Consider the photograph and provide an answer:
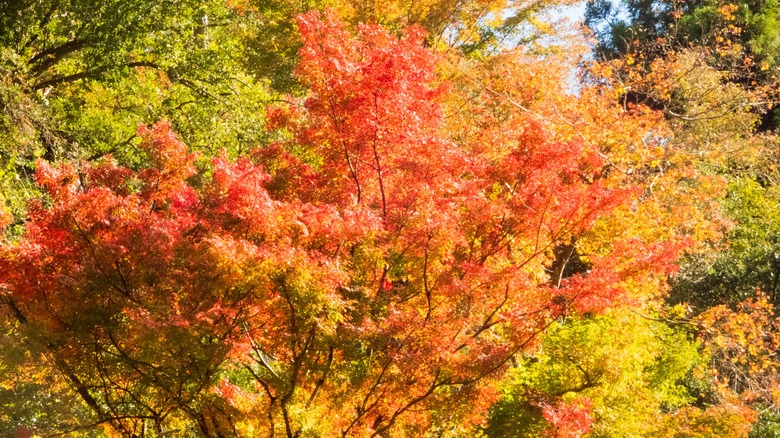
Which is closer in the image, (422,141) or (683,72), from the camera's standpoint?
(422,141)

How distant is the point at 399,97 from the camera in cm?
738

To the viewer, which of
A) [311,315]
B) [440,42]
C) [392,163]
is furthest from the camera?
[440,42]

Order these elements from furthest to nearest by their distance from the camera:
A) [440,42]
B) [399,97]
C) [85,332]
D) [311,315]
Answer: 1. [440,42]
2. [399,97]
3. [85,332]
4. [311,315]

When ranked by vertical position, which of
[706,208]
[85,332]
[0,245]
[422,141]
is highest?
[0,245]

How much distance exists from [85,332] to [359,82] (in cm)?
333

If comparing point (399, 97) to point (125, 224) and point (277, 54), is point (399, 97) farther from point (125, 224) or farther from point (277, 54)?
point (277, 54)

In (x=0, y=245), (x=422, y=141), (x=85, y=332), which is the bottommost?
(x=85, y=332)

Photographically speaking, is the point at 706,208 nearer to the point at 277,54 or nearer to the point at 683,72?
the point at 683,72

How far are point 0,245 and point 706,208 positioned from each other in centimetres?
1436

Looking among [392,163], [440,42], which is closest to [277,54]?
[440,42]

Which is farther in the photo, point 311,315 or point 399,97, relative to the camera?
point 399,97

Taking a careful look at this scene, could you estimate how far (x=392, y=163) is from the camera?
7.86m

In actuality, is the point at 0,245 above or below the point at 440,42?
below

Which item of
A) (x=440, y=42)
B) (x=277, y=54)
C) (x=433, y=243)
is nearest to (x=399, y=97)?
(x=433, y=243)
